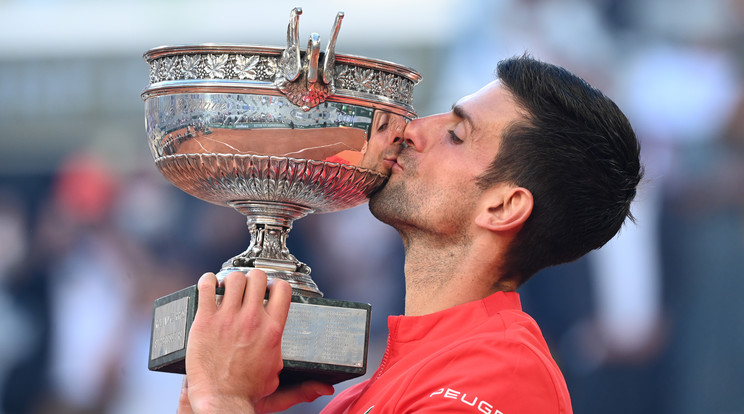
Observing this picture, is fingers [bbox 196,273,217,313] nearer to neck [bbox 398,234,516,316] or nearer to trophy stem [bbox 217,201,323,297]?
trophy stem [bbox 217,201,323,297]

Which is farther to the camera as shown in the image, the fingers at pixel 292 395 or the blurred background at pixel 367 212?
the blurred background at pixel 367 212

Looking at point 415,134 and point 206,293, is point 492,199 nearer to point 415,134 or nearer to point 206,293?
point 415,134

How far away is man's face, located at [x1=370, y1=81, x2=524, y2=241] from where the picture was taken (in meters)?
2.33

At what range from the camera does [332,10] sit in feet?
26.9

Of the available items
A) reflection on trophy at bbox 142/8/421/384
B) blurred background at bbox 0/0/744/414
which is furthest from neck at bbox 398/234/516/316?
blurred background at bbox 0/0/744/414

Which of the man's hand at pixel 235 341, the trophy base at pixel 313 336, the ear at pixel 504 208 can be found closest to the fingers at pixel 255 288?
the man's hand at pixel 235 341

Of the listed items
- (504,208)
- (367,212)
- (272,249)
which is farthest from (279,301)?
(367,212)

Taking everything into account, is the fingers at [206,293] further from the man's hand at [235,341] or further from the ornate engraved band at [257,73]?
the ornate engraved band at [257,73]

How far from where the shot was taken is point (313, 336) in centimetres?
216

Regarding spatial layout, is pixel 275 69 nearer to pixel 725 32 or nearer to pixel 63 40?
pixel 725 32

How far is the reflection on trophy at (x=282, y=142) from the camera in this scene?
2.18 m

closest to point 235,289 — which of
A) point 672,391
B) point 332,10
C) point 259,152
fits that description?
point 259,152

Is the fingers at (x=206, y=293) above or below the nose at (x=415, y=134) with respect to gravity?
below

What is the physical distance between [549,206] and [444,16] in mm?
5312
